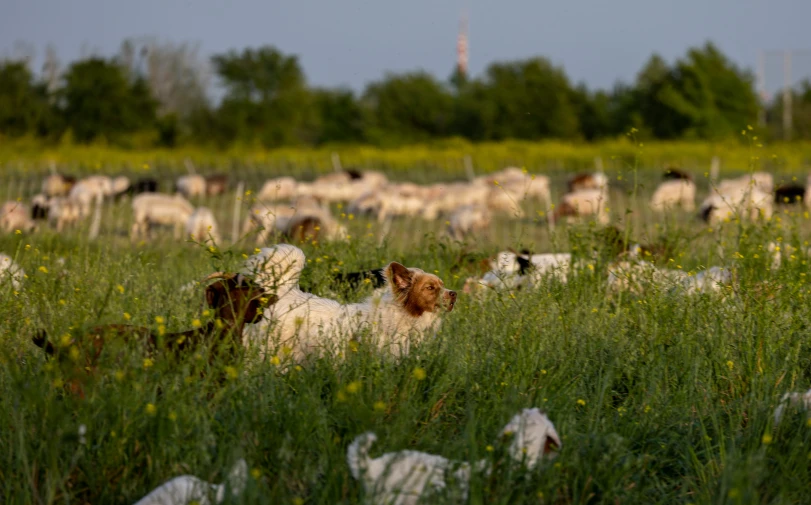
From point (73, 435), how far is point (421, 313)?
2.65 meters

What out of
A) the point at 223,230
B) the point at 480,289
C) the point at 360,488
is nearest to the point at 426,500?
the point at 360,488

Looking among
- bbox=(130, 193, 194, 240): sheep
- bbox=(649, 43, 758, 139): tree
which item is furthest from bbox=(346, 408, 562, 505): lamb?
bbox=(649, 43, 758, 139): tree

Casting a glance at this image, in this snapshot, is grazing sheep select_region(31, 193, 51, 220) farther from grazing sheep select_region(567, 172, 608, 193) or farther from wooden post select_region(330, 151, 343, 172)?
wooden post select_region(330, 151, 343, 172)

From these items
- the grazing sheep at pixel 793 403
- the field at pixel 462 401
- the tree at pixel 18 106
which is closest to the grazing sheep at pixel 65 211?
the field at pixel 462 401

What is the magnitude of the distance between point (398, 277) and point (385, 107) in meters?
48.9

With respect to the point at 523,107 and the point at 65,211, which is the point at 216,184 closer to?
the point at 65,211

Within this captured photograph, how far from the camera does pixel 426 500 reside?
133 inches

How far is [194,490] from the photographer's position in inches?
133

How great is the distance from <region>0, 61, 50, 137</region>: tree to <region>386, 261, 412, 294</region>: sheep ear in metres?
36.3

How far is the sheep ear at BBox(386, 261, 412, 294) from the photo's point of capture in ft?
18.7

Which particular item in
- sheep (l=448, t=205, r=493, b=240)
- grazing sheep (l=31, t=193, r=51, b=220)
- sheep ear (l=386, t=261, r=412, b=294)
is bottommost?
sheep (l=448, t=205, r=493, b=240)

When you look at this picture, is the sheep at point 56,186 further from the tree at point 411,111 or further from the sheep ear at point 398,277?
the tree at point 411,111

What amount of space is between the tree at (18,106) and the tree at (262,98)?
773 centimetres

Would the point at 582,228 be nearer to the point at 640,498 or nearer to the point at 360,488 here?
the point at 640,498
